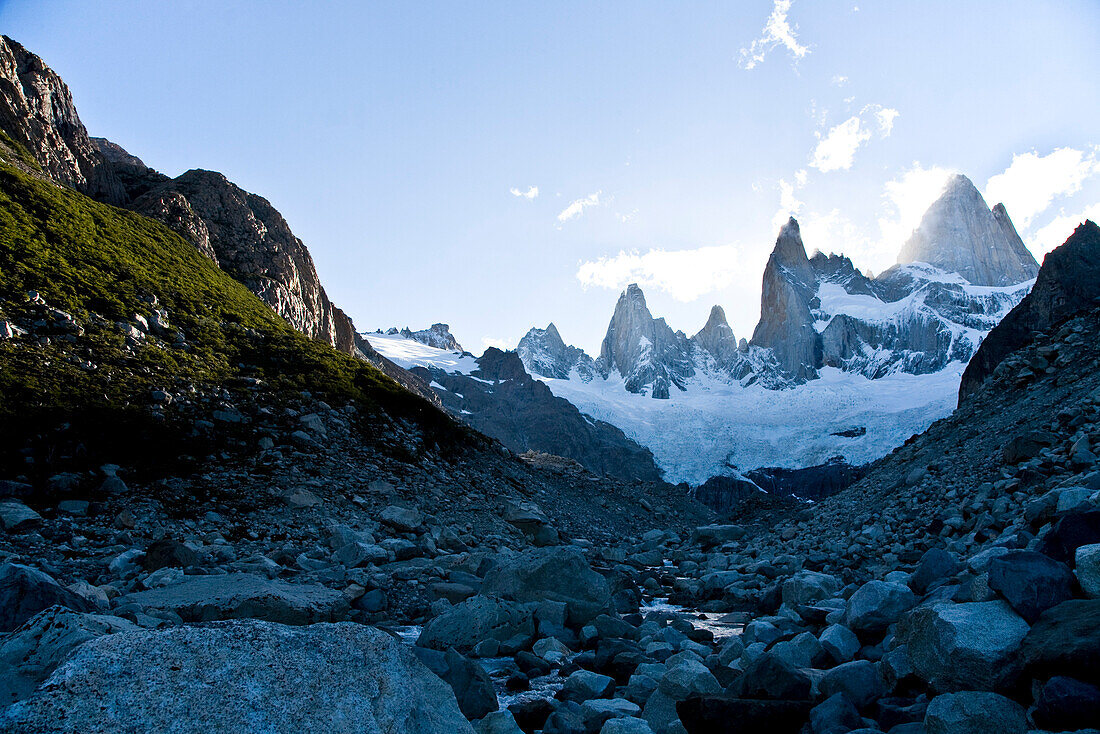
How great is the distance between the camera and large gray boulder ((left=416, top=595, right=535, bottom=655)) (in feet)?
26.3

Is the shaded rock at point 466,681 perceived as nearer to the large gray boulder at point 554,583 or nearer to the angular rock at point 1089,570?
the large gray boulder at point 554,583

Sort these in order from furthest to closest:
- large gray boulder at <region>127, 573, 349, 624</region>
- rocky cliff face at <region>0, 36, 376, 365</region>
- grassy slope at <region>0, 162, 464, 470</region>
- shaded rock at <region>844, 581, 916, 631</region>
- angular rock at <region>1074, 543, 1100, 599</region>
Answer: rocky cliff face at <region>0, 36, 376, 365</region> < grassy slope at <region>0, 162, 464, 470</region> < large gray boulder at <region>127, 573, 349, 624</region> < shaded rock at <region>844, 581, 916, 631</region> < angular rock at <region>1074, 543, 1100, 599</region>

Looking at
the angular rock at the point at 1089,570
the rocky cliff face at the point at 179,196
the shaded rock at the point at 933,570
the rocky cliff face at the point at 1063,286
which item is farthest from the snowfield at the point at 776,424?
the angular rock at the point at 1089,570

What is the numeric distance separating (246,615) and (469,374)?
171 metres

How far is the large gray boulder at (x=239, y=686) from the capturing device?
2.29 metres

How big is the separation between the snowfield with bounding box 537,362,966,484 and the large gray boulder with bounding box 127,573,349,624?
364 ft

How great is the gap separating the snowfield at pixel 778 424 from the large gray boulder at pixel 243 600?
110997 millimetres

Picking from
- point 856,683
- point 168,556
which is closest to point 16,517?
point 168,556

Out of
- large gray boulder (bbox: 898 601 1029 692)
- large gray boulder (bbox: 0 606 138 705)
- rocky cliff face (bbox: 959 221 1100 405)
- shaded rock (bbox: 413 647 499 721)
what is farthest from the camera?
rocky cliff face (bbox: 959 221 1100 405)

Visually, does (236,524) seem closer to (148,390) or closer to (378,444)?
(148,390)

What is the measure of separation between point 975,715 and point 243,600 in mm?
7804

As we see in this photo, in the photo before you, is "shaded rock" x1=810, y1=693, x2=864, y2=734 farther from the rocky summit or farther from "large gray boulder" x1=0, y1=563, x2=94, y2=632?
"large gray boulder" x1=0, y1=563, x2=94, y2=632

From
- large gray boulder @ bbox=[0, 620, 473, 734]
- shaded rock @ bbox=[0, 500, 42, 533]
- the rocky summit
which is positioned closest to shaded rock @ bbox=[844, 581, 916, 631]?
the rocky summit

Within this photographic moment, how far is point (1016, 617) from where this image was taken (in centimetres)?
457
